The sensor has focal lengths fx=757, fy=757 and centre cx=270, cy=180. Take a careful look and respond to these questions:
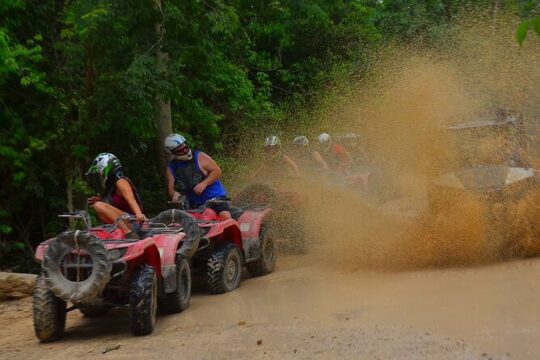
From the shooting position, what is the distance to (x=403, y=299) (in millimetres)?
7992

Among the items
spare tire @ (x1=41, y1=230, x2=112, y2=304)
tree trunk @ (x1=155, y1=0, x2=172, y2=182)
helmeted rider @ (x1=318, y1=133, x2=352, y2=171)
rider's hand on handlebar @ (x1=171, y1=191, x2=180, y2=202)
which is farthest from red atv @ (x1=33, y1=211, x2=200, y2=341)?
helmeted rider @ (x1=318, y1=133, x2=352, y2=171)

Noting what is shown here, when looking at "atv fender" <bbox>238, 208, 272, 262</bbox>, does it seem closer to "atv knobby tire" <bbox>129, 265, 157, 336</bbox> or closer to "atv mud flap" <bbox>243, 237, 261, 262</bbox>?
"atv mud flap" <bbox>243, 237, 261, 262</bbox>

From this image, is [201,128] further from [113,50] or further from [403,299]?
[403,299]

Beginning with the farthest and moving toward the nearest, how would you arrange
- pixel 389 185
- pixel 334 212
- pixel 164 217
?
pixel 389 185
pixel 334 212
pixel 164 217

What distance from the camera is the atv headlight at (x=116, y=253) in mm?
7305

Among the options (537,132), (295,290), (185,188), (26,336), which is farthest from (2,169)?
(537,132)

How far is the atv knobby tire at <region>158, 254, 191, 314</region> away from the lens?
8258mm

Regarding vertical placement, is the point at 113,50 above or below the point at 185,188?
above

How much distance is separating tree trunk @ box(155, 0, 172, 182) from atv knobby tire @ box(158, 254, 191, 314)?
3.68 m

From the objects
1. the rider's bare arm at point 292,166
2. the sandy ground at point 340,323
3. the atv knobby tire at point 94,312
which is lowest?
the sandy ground at point 340,323

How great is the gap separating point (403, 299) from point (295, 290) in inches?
68.8

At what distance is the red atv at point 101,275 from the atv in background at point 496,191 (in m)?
3.93

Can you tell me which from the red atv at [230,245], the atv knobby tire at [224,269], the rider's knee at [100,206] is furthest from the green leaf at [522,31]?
the atv knobby tire at [224,269]

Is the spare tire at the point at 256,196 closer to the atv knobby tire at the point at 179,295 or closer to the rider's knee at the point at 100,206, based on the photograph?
the atv knobby tire at the point at 179,295
